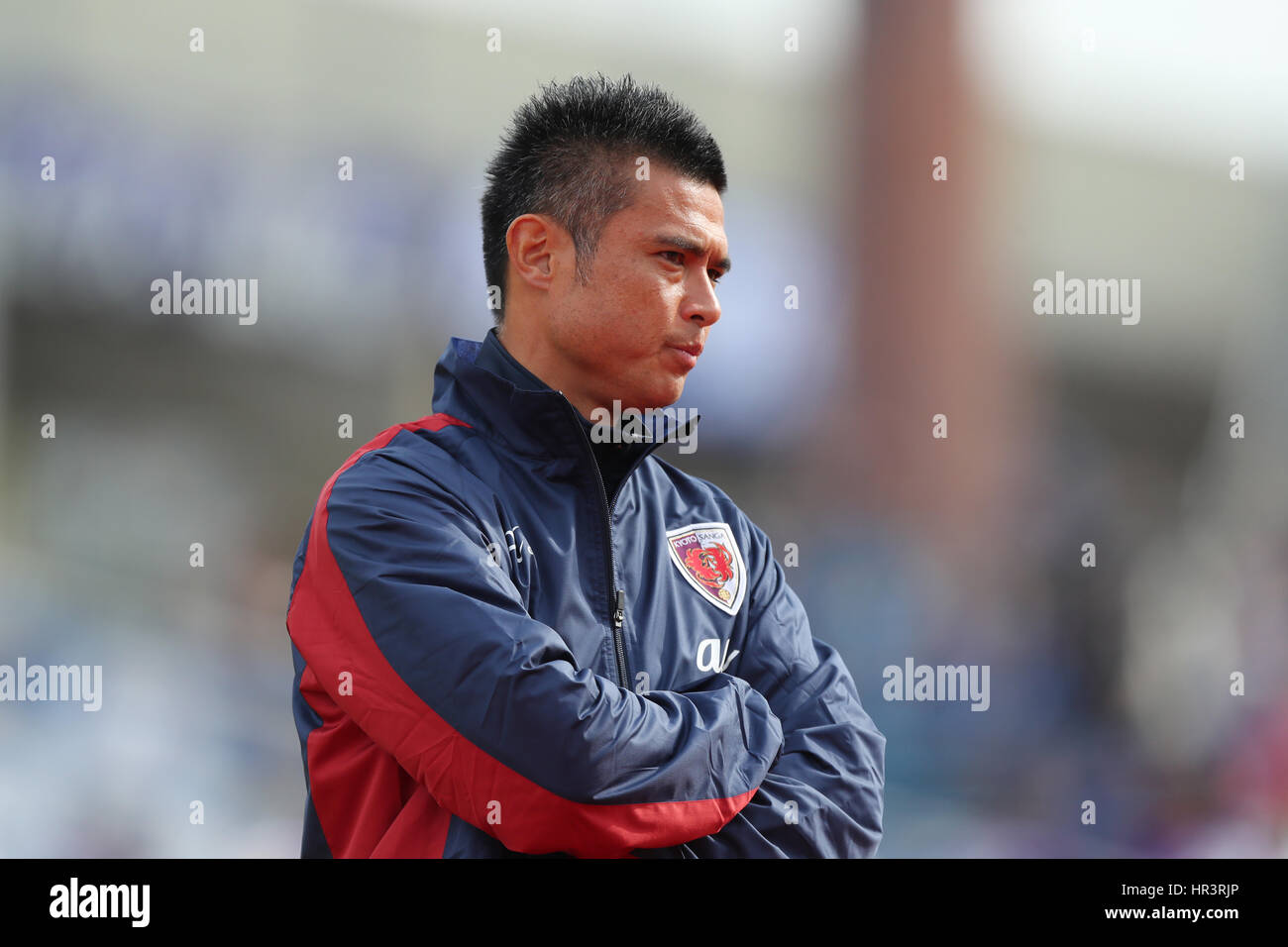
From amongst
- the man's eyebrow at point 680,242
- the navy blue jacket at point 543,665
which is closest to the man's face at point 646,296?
the man's eyebrow at point 680,242

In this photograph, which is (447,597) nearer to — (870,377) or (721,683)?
(721,683)

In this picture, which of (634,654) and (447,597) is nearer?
(447,597)

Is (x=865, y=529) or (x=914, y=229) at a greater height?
(x=914, y=229)

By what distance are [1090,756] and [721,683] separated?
363 centimetres

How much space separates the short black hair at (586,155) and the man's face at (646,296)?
0.09 ft

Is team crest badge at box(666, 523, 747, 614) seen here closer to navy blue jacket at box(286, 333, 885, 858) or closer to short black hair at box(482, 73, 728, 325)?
navy blue jacket at box(286, 333, 885, 858)

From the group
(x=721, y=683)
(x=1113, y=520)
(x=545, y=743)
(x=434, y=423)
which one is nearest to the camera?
(x=545, y=743)

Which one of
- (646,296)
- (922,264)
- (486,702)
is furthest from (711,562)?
(922,264)

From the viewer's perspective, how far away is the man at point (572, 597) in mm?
1461

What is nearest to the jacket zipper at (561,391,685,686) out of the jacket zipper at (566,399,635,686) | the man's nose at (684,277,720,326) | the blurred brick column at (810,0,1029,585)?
the jacket zipper at (566,399,635,686)

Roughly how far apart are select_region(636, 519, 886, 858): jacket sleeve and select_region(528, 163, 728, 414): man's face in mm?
379

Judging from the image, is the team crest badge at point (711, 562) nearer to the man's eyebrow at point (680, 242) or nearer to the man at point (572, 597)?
the man at point (572, 597)

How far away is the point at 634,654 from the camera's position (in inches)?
67.2
